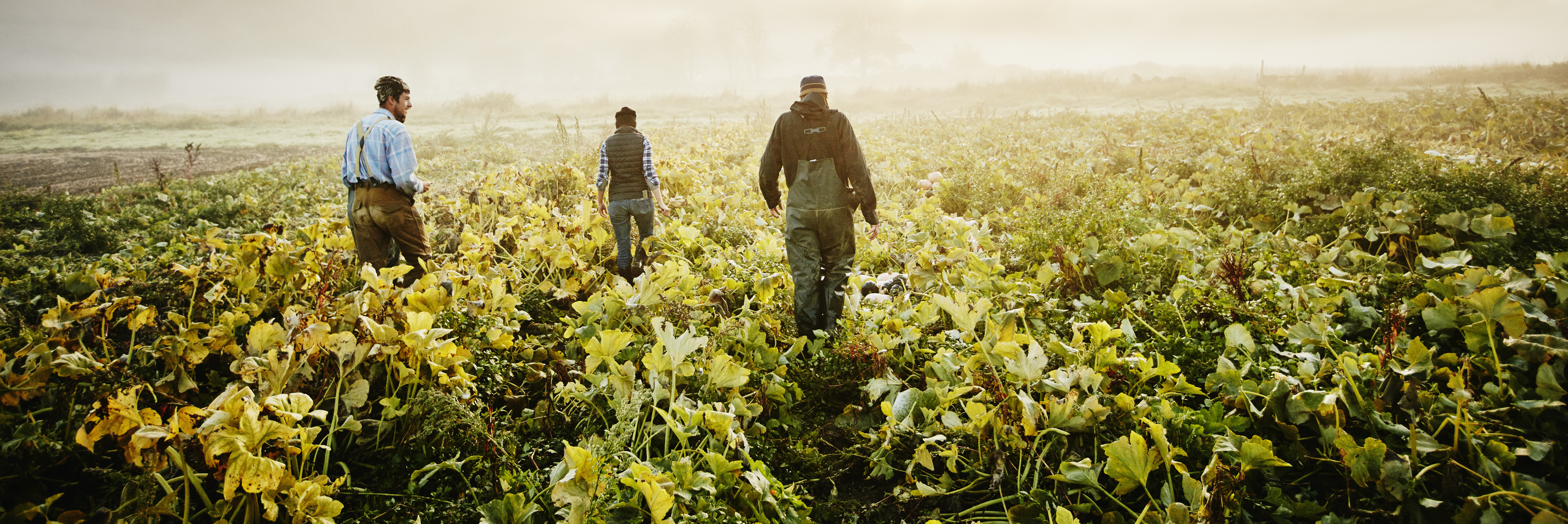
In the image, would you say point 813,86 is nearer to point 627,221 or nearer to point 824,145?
point 824,145

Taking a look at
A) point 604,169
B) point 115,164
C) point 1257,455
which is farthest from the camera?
point 115,164

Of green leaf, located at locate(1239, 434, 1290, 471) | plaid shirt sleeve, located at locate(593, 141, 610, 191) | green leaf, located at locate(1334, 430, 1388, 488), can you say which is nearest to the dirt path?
plaid shirt sleeve, located at locate(593, 141, 610, 191)

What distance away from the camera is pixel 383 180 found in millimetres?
3896

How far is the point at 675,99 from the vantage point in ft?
137

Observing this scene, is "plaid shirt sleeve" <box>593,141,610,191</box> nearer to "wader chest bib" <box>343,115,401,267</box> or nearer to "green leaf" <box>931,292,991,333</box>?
"wader chest bib" <box>343,115,401,267</box>

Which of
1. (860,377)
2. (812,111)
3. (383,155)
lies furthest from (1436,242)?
(383,155)

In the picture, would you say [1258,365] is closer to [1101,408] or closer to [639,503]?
[1101,408]

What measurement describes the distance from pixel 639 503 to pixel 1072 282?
328 cm

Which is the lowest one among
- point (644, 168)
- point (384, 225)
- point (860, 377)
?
point (860, 377)

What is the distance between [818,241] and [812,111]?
80 centimetres

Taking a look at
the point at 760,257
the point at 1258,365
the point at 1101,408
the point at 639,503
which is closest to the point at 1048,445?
the point at 1101,408

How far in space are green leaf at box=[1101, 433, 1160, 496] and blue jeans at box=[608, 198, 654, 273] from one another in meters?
4.11

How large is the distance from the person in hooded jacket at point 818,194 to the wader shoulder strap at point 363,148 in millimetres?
2527

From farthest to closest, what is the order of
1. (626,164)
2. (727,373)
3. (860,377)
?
(626,164) < (860,377) < (727,373)
